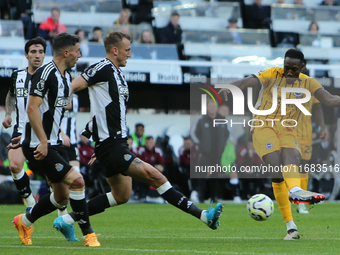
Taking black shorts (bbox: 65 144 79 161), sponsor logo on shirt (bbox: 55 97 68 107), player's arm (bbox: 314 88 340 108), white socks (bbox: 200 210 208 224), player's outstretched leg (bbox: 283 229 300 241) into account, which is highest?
sponsor logo on shirt (bbox: 55 97 68 107)

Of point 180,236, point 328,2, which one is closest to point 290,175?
point 180,236

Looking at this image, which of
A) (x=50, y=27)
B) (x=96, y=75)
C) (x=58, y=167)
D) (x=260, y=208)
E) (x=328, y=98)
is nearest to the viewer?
(x=58, y=167)

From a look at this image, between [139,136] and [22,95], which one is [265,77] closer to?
[22,95]

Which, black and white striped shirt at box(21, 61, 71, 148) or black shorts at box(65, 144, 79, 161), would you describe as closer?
black and white striped shirt at box(21, 61, 71, 148)

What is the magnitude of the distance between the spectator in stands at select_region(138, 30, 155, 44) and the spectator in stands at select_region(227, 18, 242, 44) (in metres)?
2.50

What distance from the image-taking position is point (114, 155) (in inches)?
222

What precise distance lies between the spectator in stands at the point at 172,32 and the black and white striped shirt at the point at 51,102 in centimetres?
1040

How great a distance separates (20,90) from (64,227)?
83.9 inches

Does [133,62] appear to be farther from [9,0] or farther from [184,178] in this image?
[9,0]

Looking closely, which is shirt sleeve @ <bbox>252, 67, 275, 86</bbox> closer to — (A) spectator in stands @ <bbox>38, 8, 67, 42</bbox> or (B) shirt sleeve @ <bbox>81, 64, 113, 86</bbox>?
(B) shirt sleeve @ <bbox>81, 64, 113, 86</bbox>

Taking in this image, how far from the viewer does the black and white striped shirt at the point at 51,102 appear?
5.44 metres

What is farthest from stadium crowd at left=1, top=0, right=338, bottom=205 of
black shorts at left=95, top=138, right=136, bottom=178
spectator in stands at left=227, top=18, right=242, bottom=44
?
black shorts at left=95, top=138, right=136, bottom=178

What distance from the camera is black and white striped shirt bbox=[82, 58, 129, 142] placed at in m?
5.69

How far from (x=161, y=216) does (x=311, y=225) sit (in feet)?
8.92
